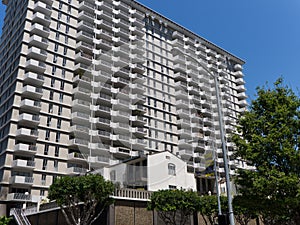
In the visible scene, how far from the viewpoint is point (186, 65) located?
90.6 meters

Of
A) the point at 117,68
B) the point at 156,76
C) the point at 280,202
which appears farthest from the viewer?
the point at 156,76

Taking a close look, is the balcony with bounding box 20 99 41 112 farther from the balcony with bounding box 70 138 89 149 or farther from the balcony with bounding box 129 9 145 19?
the balcony with bounding box 129 9 145 19

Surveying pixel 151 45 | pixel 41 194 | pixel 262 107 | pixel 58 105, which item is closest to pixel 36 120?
pixel 58 105

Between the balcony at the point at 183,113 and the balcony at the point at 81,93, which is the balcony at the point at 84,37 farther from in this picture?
the balcony at the point at 183,113

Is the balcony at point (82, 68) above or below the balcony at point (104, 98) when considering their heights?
Answer: above

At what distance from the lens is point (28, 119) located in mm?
57344

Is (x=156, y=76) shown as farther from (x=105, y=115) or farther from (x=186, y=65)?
(x=105, y=115)

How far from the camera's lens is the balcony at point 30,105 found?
2298 inches

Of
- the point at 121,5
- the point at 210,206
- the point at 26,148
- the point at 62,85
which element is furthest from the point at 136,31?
the point at 210,206

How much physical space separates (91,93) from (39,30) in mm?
16254

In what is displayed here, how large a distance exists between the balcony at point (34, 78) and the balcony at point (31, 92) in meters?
1.36

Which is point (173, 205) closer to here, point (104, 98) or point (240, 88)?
point (104, 98)

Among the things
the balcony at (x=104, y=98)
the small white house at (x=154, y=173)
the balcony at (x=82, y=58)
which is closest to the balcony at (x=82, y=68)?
the balcony at (x=82, y=58)

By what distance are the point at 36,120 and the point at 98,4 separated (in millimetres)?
34061
